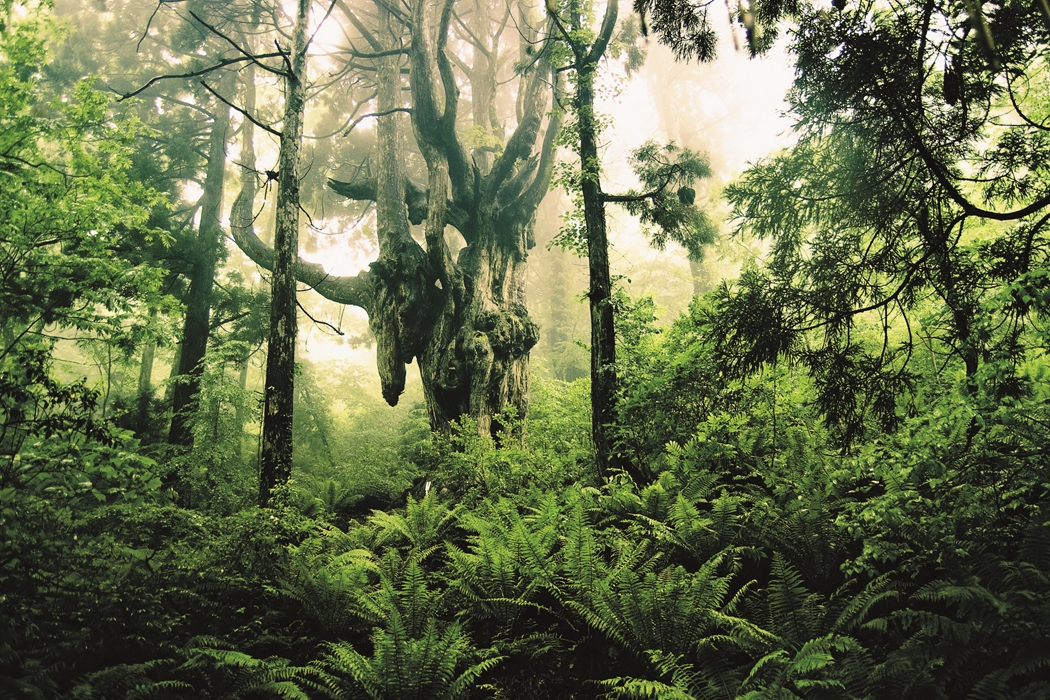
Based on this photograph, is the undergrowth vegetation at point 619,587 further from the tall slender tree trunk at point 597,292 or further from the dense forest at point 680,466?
the tall slender tree trunk at point 597,292

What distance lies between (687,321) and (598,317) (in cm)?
119

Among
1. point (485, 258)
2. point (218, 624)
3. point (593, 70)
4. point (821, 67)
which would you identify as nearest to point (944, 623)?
point (821, 67)

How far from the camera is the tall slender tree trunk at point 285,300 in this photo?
6871 millimetres

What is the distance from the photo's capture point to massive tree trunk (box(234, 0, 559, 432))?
10.1 m

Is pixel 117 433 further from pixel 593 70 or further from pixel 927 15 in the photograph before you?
pixel 593 70

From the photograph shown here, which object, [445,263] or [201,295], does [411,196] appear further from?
[201,295]

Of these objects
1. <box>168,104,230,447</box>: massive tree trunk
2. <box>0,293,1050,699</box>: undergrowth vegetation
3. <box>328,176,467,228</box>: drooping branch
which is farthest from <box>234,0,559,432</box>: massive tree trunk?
<box>0,293,1050,699</box>: undergrowth vegetation

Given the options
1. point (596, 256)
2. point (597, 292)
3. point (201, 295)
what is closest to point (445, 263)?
point (596, 256)

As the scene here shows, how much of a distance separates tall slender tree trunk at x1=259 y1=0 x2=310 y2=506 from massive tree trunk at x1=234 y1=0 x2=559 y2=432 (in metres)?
2.55

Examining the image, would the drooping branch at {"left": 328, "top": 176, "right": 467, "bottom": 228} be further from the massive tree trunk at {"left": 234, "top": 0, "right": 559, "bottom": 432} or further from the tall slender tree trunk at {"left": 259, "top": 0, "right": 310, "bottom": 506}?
the tall slender tree trunk at {"left": 259, "top": 0, "right": 310, "bottom": 506}

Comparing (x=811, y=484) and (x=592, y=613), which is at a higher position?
(x=811, y=484)

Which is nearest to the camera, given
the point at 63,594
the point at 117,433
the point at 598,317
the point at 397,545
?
the point at 63,594

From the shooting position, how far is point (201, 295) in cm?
1180

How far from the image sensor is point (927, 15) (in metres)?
2.98
